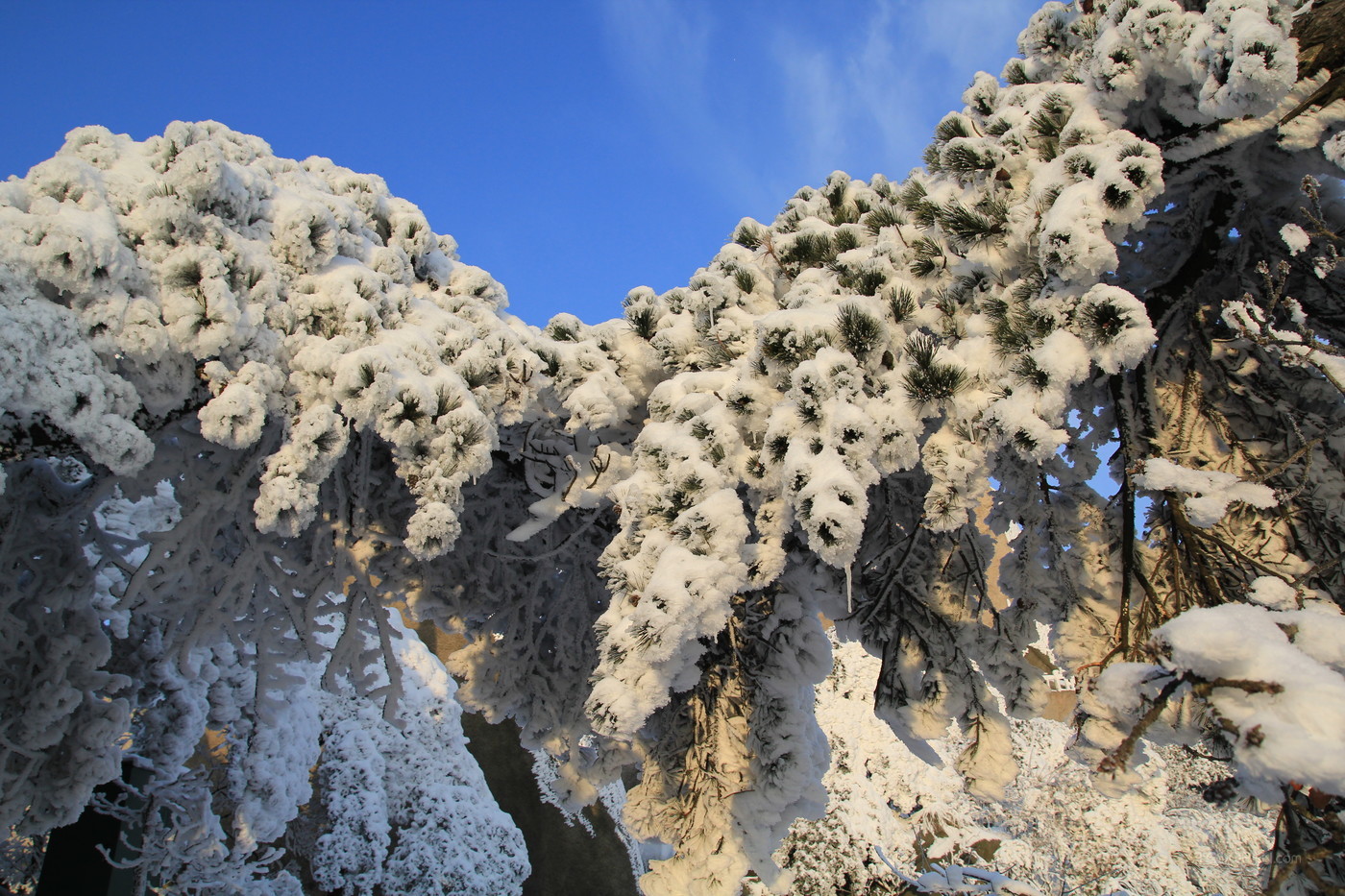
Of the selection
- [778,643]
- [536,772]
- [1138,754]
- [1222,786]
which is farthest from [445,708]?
[1222,786]

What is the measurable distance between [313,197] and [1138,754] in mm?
4594

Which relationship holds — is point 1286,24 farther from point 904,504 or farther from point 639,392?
point 639,392

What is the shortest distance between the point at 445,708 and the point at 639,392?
10657mm

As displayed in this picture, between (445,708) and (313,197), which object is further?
(445,708)

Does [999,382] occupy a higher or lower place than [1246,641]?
higher

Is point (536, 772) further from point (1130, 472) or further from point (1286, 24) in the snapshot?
point (1286, 24)

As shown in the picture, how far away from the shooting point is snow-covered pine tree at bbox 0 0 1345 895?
248 cm

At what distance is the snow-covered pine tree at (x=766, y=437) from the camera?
2.48 metres

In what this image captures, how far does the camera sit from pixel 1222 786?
185cm

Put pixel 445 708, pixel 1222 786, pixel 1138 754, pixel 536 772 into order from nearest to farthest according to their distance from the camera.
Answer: pixel 1222 786
pixel 1138 754
pixel 445 708
pixel 536 772

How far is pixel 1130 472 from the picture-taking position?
290 cm

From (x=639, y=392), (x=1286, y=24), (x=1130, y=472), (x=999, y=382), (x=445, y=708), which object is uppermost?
(x=1286, y=24)

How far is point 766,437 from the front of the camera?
2783mm

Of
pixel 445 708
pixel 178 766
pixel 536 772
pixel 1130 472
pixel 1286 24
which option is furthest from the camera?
pixel 536 772
